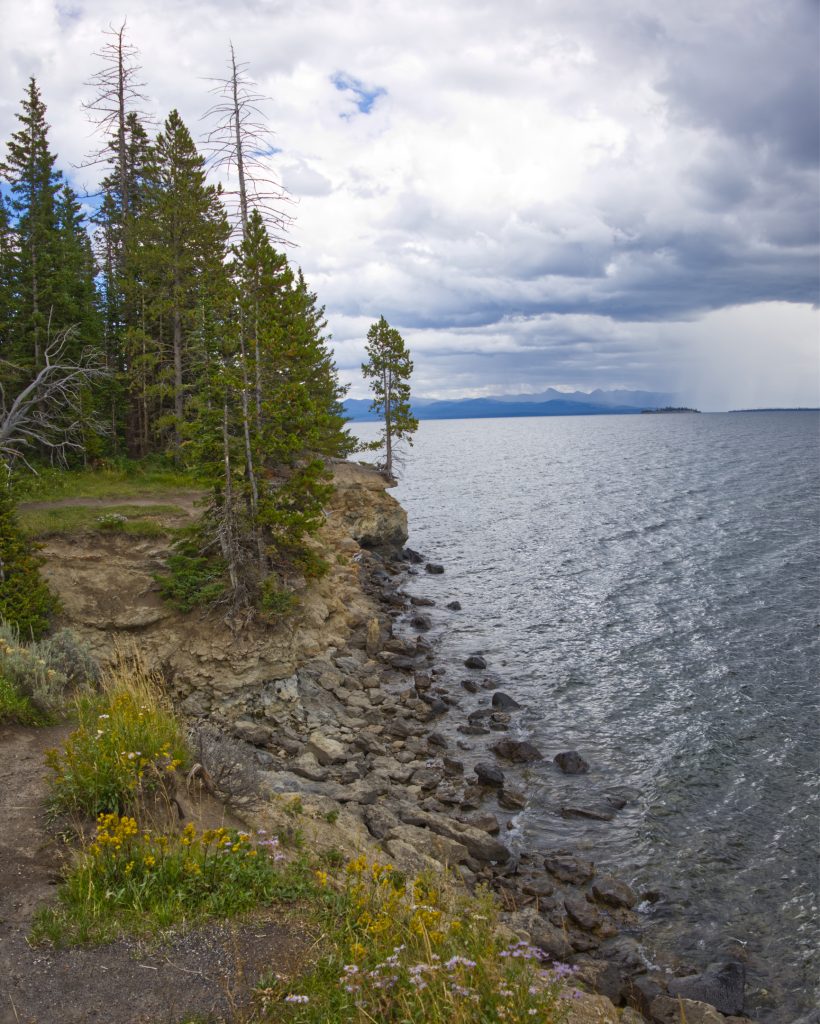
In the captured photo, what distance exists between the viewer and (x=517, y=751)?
19516 millimetres

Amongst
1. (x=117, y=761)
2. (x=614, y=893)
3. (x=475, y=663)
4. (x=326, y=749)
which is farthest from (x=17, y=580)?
(x=614, y=893)

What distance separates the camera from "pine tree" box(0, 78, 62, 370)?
113ft

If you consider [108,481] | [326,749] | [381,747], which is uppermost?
[108,481]

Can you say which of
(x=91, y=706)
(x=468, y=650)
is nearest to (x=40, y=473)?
(x=468, y=650)

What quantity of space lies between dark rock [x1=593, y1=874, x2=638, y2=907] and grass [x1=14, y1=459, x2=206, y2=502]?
21.0 meters

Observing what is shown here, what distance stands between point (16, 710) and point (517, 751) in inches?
521

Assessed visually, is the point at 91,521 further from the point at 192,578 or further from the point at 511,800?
the point at 511,800

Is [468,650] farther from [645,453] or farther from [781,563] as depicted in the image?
[645,453]

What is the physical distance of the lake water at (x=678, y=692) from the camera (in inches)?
524

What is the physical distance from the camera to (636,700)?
23.1 metres

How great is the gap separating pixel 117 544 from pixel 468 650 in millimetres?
14610

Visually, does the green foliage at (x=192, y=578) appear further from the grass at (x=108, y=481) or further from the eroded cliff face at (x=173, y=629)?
the grass at (x=108, y=481)

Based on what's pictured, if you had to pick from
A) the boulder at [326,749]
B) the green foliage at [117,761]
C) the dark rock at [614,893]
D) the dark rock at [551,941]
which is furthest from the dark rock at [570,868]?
the green foliage at [117,761]

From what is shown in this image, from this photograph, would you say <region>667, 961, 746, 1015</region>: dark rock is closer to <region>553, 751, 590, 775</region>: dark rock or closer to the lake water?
the lake water
